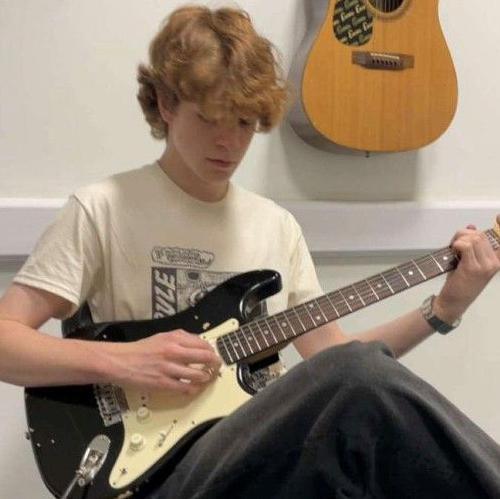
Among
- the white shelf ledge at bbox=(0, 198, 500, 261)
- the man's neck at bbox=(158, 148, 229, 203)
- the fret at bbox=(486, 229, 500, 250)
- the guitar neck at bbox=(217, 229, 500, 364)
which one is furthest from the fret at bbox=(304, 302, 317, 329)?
the white shelf ledge at bbox=(0, 198, 500, 261)

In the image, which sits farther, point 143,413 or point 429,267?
point 429,267

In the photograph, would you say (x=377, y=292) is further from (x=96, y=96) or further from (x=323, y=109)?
(x=96, y=96)

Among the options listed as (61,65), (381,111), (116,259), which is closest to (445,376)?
(381,111)

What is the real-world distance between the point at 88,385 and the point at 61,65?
62 centimetres

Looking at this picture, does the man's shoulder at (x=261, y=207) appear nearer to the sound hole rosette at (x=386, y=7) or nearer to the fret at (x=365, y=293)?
the fret at (x=365, y=293)

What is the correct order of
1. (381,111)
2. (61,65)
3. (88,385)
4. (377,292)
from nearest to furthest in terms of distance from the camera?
1. (88,385)
2. (377,292)
3. (61,65)
4. (381,111)

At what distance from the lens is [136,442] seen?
99cm

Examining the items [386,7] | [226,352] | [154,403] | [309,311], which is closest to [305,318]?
[309,311]

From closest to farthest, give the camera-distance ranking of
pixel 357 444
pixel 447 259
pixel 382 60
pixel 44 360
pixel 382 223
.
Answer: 1. pixel 357 444
2. pixel 44 360
3. pixel 447 259
4. pixel 382 60
5. pixel 382 223

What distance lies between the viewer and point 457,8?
1.64 m

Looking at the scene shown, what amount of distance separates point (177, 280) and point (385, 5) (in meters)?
0.74

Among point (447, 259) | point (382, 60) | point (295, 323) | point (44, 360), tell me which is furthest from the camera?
point (382, 60)

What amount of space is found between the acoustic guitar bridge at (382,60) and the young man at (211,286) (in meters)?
0.40

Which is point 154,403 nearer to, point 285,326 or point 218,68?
point 285,326
